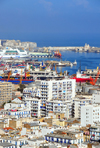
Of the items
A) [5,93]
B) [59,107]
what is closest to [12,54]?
[5,93]

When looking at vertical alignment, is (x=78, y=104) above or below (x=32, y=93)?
below

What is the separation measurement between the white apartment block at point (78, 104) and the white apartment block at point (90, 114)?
874mm

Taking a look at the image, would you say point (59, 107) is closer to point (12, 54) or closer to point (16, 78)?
point (16, 78)

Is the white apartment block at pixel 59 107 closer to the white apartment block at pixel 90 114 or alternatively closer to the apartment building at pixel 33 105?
the apartment building at pixel 33 105

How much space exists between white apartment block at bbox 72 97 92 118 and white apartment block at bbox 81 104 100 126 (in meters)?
0.87

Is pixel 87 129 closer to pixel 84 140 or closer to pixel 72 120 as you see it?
pixel 84 140

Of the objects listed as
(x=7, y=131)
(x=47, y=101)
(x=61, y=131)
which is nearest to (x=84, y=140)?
(x=61, y=131)

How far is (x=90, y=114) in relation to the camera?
42.5ft

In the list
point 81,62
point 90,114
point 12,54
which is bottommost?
point 90,114

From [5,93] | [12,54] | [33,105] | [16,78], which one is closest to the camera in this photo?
[33,105]

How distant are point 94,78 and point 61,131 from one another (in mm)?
15825

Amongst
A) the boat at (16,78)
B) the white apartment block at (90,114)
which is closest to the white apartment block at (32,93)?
the white apartment block at (90,114)

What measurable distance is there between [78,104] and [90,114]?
1465 millimetres

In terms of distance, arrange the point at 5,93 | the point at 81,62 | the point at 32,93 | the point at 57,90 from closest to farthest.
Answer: the point at 32,93
the point at 57,90
the point at 5,93
the point at 81,62
